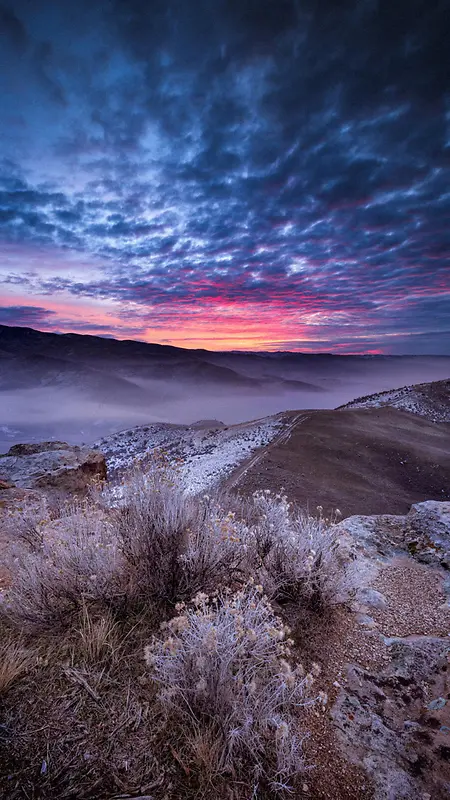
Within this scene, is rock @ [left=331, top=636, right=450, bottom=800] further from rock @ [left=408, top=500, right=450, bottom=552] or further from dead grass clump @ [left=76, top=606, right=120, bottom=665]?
rock @ [left=408, top=500, right=450, bottom=552]

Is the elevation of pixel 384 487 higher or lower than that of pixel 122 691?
lower

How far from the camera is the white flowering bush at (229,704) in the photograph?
1804mm

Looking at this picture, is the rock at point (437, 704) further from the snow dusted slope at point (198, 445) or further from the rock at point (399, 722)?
the snow dusted slope at point (198, 445)

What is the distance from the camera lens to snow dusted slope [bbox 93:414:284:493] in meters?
16.9

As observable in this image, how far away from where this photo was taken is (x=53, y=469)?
9.28m

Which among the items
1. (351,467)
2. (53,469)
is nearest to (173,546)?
(53,469)

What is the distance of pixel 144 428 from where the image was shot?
120 feet

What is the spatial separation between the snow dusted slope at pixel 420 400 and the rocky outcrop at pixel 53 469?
2465 centimetres

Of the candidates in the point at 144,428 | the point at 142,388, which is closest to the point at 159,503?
the point at 144,428

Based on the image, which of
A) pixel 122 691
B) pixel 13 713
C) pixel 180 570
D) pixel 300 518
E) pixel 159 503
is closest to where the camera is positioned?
pixel 13 713

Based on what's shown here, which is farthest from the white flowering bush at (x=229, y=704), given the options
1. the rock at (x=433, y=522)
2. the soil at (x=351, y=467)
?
the soil at (x=351, y=467)

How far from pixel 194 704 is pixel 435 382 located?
38878 millimetres

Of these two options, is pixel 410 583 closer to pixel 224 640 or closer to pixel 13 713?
pixel 224 640

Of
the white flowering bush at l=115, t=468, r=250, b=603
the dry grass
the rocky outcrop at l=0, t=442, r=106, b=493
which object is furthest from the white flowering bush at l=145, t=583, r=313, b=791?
the rocky outcrop at l=0, t=442, r=106, b=493
